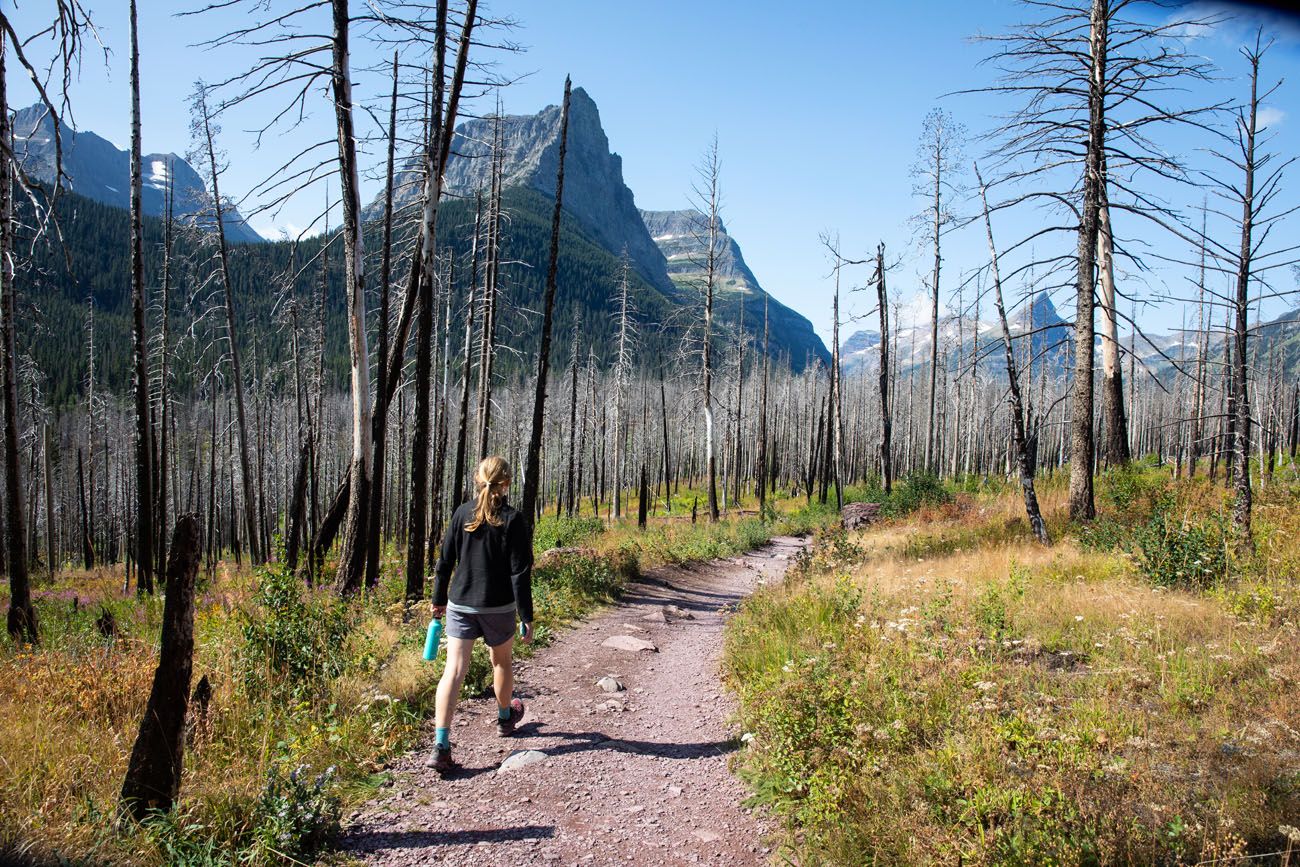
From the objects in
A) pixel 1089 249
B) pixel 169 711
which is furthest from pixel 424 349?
pixel 1089 249

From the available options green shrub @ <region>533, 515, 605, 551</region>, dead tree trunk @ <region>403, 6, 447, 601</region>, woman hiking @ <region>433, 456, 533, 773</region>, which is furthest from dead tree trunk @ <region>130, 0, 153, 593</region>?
woman hiking @ <region>433, 456, 533, 773</region>

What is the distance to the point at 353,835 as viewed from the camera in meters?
3.78

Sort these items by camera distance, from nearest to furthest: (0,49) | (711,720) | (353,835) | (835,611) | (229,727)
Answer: (0,49) < (353,835) < (229,727) < (711,720) < (835,611)

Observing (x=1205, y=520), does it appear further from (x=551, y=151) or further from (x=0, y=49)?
(x=551, y=151)

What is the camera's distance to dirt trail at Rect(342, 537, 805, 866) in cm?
376

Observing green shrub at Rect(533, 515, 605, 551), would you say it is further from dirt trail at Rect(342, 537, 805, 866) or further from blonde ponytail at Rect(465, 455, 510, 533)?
blonde ponytail at Rect(465, 455, 510, 533)

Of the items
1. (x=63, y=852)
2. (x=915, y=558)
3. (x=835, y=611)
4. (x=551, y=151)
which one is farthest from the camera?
(x=551, y=151)

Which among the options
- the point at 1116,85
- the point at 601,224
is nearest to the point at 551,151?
the point at 601,224

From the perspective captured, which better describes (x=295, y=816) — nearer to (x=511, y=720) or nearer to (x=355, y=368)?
(x=511, y=720)

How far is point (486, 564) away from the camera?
16.0ft

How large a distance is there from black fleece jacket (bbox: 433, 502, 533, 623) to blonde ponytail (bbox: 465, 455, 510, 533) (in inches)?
1.7

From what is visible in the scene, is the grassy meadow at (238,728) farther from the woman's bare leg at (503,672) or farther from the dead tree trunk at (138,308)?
the dead tree trunk at (138,308)

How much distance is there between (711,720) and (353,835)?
3012 mm

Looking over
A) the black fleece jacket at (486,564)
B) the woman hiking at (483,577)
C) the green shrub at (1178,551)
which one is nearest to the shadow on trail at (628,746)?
the woman hiking at (483,577)
